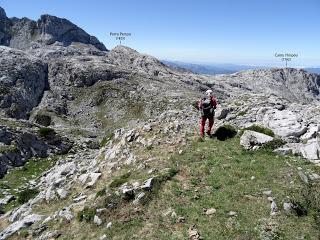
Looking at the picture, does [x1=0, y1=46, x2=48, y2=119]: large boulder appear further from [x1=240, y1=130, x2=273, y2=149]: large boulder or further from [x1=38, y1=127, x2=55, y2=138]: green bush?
[x1=240, y1=130, x2=273, y2=149]: large boulder

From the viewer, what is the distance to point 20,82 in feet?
358

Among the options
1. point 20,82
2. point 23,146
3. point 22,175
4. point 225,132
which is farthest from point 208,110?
point 20,82

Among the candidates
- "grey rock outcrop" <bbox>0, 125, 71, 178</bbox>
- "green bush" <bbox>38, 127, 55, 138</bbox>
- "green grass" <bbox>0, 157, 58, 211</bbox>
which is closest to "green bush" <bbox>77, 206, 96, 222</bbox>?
"green grass" <bbox>0, 157, 58, 211</bbox>

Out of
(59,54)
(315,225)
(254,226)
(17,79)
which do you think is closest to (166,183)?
(254,226)

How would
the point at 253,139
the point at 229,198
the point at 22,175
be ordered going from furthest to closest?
1. the point at 22,175
2. the point at 253,139
3. the point at 229,198

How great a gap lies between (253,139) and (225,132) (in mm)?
2276

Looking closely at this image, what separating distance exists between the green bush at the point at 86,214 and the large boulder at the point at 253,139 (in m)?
9.37

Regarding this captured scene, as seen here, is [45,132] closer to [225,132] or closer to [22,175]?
[22,175]

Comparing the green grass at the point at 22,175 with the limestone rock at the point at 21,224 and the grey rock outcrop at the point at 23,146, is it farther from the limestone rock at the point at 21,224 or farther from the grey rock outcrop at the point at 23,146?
the limestone rock at the point at 21,224

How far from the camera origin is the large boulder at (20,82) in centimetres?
9881

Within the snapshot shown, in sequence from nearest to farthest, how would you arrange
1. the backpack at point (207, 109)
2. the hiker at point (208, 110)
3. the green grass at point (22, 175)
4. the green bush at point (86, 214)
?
the green bush at point (86, 214), the hiker at point (208, 110), the backpack at point (207, 109), the green grass at point (22, 175)

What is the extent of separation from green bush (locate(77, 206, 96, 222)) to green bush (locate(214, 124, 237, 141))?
30.8 feet

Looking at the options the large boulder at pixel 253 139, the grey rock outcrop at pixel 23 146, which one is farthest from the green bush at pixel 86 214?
the grey rock outcrop at pixel 23 146

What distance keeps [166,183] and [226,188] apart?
2882mm
